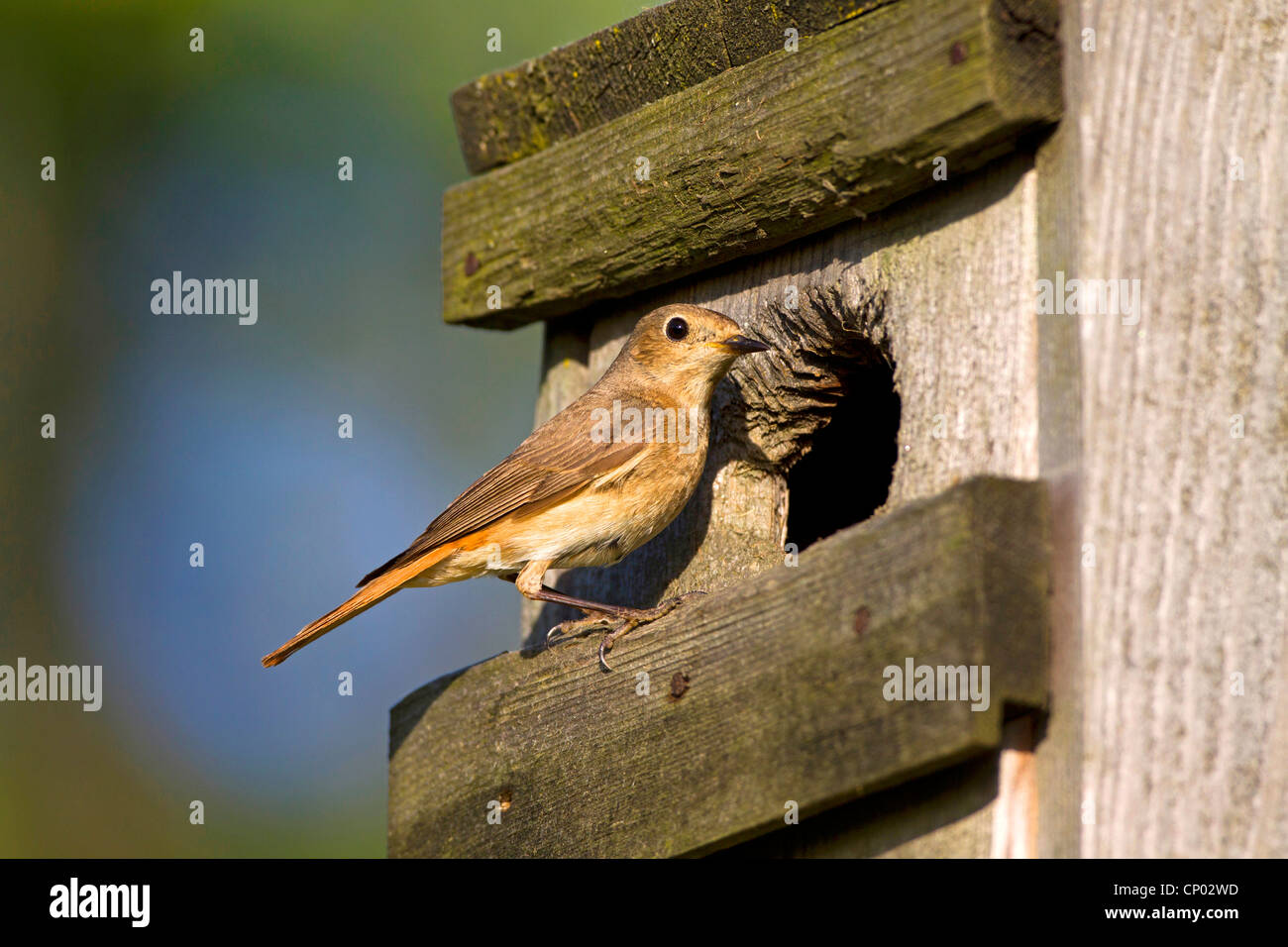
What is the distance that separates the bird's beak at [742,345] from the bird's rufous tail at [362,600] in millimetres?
1204

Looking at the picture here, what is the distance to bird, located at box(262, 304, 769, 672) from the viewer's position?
4.54m

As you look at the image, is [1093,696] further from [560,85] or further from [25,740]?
[25,740]

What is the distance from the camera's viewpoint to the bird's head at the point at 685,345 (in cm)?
437

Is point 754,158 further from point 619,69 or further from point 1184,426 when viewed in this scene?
point 1184,426

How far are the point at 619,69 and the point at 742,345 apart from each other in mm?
889

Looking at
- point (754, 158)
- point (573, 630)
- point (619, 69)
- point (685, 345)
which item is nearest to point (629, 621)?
point (573, 630)

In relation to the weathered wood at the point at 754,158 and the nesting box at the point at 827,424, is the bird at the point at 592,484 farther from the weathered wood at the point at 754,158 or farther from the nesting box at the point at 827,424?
the weathered wood at the point at 754,158

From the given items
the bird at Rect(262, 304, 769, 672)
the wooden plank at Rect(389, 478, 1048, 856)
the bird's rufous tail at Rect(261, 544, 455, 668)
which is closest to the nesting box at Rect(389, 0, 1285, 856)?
the wooden plank at Rect(389, 478, 1048, 856)

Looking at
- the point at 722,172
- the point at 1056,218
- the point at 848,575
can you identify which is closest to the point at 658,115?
the point at 722,172

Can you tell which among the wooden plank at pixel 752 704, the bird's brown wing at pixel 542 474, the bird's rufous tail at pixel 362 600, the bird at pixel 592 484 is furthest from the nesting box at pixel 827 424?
the bird's rufous tail at pixel 362 600

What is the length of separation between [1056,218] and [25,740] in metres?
7.64

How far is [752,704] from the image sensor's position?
317cm

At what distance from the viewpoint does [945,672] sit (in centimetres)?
274

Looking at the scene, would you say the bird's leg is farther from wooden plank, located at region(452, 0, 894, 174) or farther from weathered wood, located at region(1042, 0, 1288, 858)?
wooden plank, located at region(452, 0, 894, 174)
